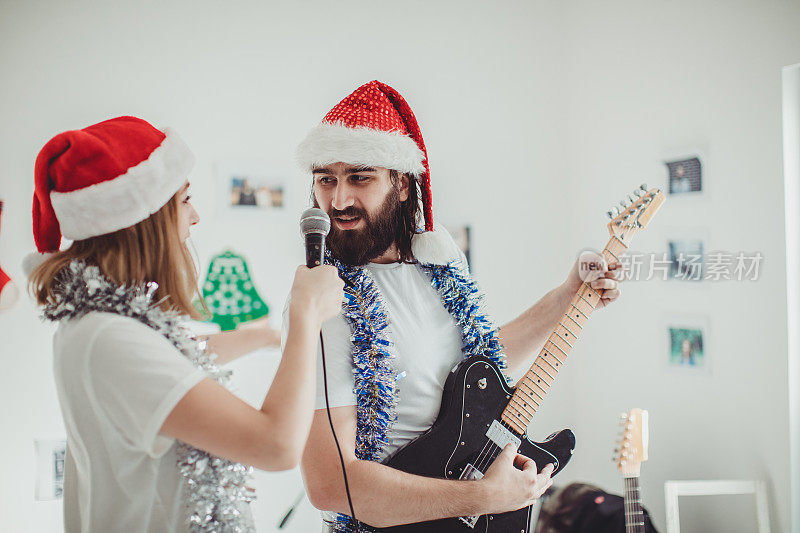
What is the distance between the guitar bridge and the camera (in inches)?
53.1

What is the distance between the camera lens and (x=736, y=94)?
2.29 m

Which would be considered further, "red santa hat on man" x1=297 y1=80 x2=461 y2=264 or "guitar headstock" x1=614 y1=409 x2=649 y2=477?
"guitar headstock" x1=614 y1=409 x2=649 y2=477

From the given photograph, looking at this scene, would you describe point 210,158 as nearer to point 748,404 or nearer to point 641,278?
point 641,278

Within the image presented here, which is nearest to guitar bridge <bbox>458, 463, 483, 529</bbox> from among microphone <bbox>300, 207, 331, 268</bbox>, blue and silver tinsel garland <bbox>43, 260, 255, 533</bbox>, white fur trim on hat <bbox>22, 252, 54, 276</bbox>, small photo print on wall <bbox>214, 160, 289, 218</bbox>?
blue and silver tinsel garland <bbox>43, 260, 255, 533</bbox>

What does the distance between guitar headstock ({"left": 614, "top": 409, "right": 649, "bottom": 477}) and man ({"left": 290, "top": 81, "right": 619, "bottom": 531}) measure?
1.78ft

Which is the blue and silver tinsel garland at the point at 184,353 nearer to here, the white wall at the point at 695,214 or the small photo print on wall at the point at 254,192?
the small photo print on wall at the point at 254,192

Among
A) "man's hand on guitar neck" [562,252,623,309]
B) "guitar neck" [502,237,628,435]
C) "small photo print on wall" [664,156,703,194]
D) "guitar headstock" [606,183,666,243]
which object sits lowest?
"guitar neck" [502,237,628,435]

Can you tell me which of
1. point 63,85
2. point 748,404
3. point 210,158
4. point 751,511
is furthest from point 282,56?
point 751,511

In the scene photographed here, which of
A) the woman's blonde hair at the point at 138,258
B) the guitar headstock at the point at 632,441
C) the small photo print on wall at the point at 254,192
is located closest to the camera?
the woman's blonde hair at the point at 138,258

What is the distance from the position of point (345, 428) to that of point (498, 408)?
411mm

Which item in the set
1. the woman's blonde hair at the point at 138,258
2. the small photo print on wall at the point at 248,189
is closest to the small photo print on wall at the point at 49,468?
the small photo print on wall at the point at 248,189

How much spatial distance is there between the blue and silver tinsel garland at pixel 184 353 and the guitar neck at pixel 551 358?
669mm

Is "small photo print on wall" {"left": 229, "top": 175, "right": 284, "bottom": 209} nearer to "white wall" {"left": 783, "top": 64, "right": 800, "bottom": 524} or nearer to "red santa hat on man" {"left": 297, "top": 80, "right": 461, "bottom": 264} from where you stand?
"red santa hat on man" {"left": 297, "top": 80, "right": 461, "bottom": 264}

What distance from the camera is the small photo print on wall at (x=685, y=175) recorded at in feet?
7.98
